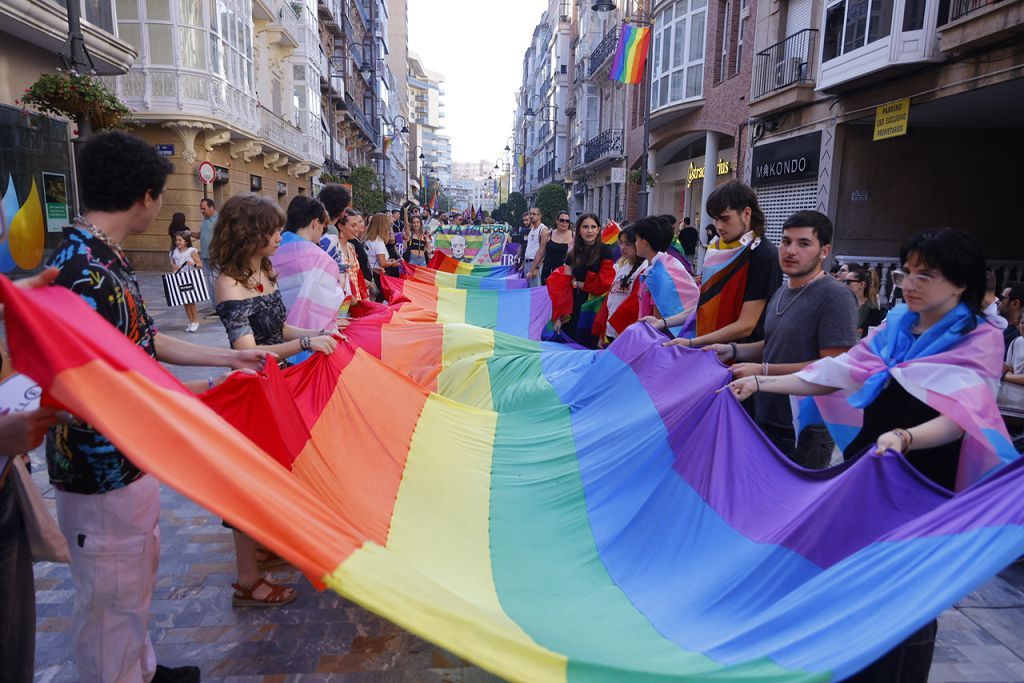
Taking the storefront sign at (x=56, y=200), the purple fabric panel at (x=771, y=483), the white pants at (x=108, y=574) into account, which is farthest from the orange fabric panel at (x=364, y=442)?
the storefront sign at (x=56, y=200)

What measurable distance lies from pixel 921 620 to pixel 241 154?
26471 millimetres

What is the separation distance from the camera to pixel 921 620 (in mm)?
1681

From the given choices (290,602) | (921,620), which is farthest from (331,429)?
(921,620)

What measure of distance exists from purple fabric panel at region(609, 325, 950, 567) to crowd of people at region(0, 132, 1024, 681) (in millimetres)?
130

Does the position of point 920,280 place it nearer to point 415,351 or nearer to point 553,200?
point 415,351

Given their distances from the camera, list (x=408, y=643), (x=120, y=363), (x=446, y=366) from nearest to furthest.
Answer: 1. (x=120, y=363)
2. (x=408, y=643)
3. (x=446, y=366)

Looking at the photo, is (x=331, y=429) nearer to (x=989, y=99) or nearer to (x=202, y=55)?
(x=989, y=99)

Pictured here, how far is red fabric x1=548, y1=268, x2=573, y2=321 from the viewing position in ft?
26.6

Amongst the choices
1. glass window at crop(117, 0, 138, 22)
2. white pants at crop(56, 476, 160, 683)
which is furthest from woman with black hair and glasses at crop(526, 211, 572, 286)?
glass window at crop(117, 0, 138, 22)

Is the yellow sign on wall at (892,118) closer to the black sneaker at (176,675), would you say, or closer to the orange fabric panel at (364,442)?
the orange fabric panel at (364,442)

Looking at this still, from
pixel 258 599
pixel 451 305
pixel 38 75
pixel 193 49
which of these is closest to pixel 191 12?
pixel 193 49

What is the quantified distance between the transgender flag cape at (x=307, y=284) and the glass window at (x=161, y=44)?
61.1ft

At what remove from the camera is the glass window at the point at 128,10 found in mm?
19062

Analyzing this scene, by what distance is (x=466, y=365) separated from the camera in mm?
5695
